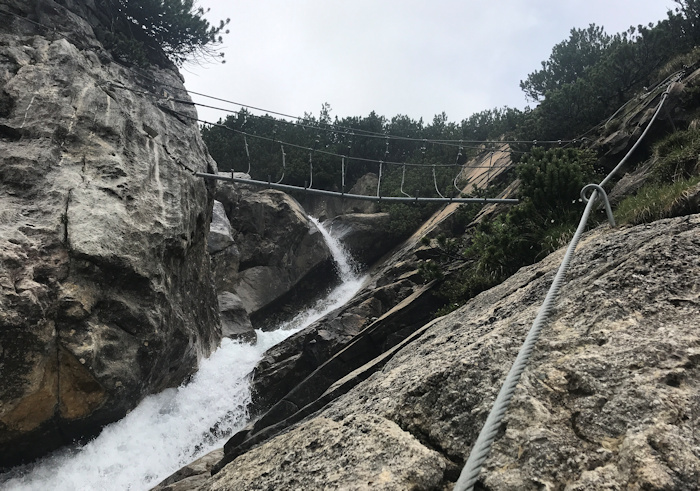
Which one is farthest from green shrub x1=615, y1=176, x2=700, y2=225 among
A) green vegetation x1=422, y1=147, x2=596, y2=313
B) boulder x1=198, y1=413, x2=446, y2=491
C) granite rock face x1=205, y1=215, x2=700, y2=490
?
boulder x1=198, y1=413, x2=446, y2=491

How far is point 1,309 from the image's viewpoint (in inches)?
284

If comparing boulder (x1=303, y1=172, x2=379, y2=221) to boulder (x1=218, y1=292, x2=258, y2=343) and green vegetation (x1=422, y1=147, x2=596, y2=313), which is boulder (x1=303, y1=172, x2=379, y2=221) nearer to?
boulder (x1=218, y1=292, x2=258, y2=343)

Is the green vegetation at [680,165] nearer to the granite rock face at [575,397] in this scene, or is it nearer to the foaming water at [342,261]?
the granite rock face at [575,397]

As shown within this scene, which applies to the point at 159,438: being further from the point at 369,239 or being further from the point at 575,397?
the point at 369,239

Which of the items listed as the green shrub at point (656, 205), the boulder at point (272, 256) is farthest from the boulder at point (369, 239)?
the green shrub at point (656, 205)

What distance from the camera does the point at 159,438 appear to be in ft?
33.4

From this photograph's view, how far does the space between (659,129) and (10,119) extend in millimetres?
13908

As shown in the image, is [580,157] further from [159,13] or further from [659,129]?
[159,13]

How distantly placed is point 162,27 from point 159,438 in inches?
698

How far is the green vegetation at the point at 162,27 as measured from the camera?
18922mm

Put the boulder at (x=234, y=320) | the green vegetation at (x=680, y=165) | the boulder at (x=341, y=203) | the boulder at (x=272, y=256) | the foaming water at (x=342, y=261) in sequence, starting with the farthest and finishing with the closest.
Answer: the boulder at (x=341, y=203)
the foaming water at (x=342, y=261)
the boulder at (x=272, y=256)
the boulder at (x=234, y=320)
the green vegetation at (x=680, y=165)

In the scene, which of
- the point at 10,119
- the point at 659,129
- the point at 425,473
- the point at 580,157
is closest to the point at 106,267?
the point at 10,119

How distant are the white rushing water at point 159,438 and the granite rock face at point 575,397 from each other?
673 cm

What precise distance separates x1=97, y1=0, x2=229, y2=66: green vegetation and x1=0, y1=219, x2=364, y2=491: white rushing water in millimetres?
11310
